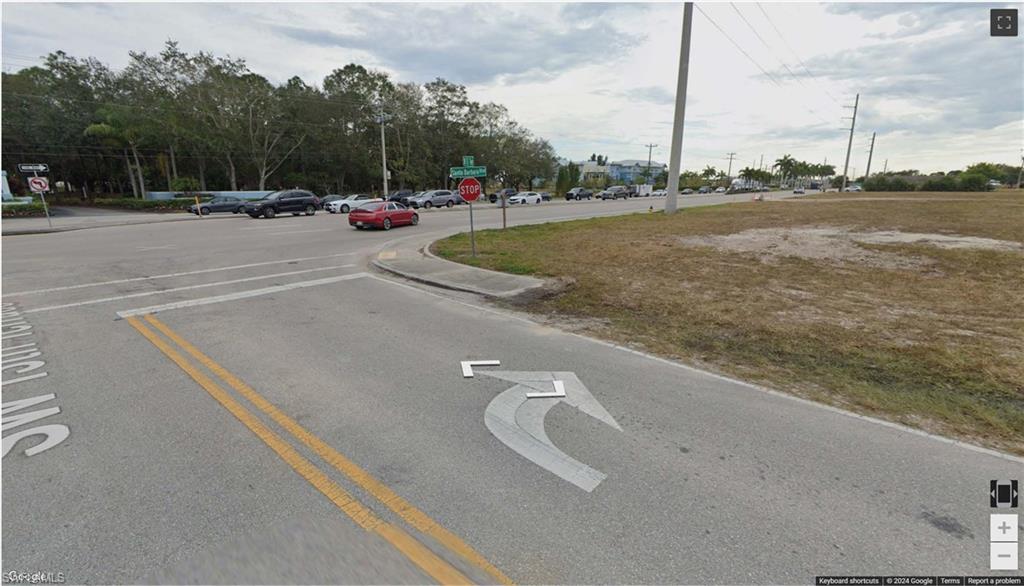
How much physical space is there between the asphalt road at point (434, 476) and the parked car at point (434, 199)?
118ft

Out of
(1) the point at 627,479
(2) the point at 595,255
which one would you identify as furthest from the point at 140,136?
(1) the point at 627,479

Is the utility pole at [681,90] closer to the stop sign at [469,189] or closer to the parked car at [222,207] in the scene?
the stop sign at [469,189]

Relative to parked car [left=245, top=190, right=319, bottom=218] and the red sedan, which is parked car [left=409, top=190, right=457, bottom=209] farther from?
the red sedan

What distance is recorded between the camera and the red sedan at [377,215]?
794 inches

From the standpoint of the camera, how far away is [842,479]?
2.90 meters

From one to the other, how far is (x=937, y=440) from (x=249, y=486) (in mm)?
4977

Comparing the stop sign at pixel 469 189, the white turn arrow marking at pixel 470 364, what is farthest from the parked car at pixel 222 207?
the white turn arrow marking at pixel 470 364

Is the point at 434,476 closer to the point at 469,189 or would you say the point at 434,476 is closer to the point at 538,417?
the point at 538,417

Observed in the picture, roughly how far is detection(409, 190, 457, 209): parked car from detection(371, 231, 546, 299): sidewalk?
90.7ft

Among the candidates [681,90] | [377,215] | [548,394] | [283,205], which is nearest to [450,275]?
[548,394]

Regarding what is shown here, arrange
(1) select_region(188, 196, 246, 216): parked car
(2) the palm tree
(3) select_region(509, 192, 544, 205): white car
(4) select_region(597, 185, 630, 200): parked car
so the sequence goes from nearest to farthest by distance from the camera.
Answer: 1. (1) select_region(188, 196, 246, 216): parked car
2. (3) select_region(509, 192, 544, 205): white car
3. (4) select_region(597, 185, 630, 200): parked car
4. (2) the palm tree

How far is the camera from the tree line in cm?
4075

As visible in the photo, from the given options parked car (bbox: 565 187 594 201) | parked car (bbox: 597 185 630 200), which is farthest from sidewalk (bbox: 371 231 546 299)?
parked car (bbox: 597 185 630 200)

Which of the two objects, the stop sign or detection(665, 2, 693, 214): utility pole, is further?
detection(665, 2, 693, 214): utility pole
